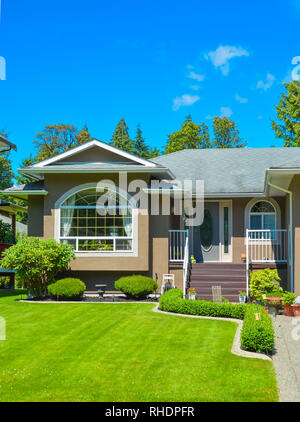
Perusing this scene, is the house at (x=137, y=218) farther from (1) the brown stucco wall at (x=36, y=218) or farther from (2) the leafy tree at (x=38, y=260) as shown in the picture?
(2) the leafy tree at (x=38, y=260)

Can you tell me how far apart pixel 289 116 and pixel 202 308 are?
2649 centimetres

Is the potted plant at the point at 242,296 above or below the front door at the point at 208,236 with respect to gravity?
below

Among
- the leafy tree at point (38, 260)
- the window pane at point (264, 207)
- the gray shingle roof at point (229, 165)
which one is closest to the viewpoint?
the leafy tree at point (38, 260)

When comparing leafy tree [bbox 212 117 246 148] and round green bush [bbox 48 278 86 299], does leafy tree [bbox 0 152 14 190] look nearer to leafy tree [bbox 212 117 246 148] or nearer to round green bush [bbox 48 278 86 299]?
leafy tree [bbox 212 117 246 148]

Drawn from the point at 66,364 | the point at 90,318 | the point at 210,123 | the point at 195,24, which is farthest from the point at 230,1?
the point at 210,123

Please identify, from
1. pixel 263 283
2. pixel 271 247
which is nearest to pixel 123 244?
pixel 263 283

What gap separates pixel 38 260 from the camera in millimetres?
15984

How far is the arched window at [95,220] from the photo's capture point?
1777 cm

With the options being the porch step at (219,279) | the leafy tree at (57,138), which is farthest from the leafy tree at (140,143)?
the porch step at (219,279)

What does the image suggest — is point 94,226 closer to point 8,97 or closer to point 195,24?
point 195,24

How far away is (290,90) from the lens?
3550 cm

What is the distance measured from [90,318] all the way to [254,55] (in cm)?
2380

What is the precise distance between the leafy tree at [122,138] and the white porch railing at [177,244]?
3693cm

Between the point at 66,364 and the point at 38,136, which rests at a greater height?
the point at 38,136
